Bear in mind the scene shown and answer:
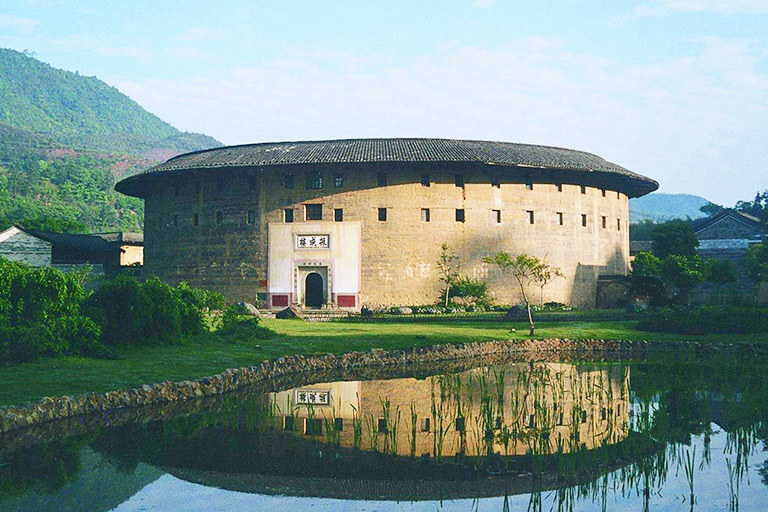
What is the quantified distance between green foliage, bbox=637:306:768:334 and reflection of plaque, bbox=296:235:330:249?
55.1ft

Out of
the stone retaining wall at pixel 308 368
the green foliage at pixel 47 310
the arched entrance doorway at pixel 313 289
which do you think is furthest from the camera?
the arched entrance doorway at pixel 313 289

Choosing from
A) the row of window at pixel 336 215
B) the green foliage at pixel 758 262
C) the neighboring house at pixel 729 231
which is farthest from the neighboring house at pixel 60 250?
the neighboring house at pixel 729 231

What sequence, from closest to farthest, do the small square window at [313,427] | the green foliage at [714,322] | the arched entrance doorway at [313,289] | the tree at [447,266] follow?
1. the small square window at [313,427]
2. the green foliage at [714,322]
3. the tree at [447,266]
4. the arched entrance doorway at [313,289]

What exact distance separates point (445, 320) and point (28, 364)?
17.9 metres

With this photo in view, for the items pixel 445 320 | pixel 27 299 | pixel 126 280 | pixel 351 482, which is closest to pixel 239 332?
pixel 126 280

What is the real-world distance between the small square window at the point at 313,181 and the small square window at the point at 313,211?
2.80 feet

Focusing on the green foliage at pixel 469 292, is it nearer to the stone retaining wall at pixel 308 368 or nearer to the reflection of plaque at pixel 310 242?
the reflection of plaque at pixel 310 242

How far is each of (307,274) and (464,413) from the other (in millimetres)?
26467

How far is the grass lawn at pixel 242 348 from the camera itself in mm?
12742

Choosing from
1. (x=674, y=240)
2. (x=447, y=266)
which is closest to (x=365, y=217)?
(x=447, y=266)

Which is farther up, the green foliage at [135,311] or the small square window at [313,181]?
the small square window at [313,181]

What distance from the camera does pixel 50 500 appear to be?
305 inches

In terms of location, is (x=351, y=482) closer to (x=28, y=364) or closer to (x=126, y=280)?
(x=28, y=364)

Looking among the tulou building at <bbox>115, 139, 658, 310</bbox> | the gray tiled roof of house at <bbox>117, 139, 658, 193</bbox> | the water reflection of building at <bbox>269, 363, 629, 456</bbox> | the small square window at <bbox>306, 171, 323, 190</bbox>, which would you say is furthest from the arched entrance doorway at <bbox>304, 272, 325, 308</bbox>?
the water reflection of building at <bbox>269, 363, 629, 456</bbox>
